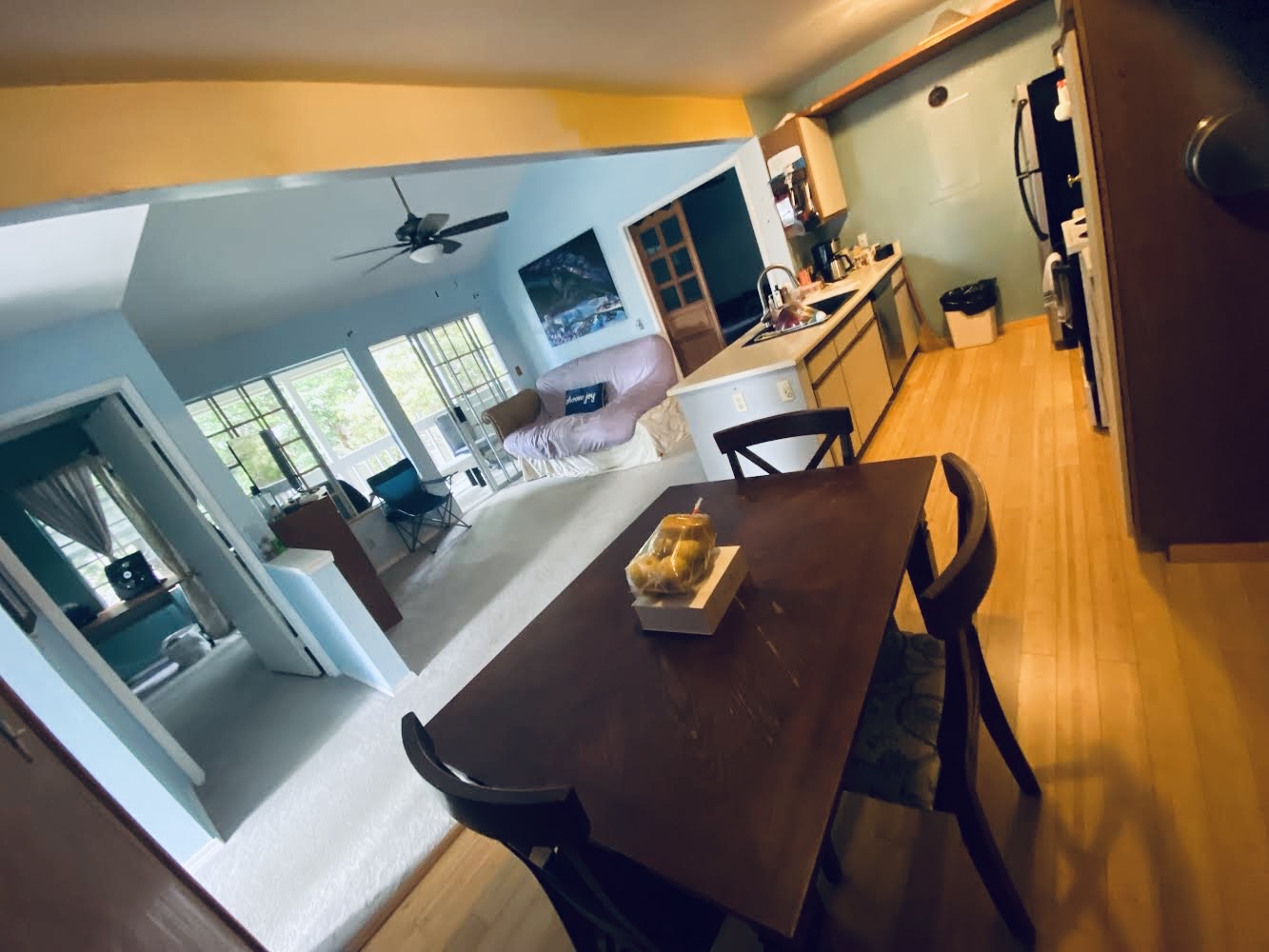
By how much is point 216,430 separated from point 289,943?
185 inches

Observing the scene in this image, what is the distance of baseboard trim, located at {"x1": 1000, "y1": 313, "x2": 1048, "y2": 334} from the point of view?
13.4 feet

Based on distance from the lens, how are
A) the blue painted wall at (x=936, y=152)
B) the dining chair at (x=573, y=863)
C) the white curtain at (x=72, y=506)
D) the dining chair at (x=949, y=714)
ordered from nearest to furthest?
1. the dining chair at (x=573, y=863)
2. the dining chair at (x=949, y=714)
3. the blue painted wall at (x=936, y=152)
4. the white curtain at (x=72, y=506)

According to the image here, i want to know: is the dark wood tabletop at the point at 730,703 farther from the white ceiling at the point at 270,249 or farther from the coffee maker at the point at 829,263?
the coffee maker at the point at 829,263

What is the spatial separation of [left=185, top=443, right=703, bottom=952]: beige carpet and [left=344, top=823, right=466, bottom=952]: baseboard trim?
5cm

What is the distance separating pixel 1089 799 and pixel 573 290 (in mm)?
5965

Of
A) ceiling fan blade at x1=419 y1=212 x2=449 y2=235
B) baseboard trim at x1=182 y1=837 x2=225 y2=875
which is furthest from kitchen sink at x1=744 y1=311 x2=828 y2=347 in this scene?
baseboard trim at x1=182 y1=837 x2=225 y2=875

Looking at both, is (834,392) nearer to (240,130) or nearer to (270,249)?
(240,130)

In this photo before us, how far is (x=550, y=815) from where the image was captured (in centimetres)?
62

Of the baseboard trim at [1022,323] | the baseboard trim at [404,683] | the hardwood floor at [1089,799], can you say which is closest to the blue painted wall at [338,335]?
the baseboard trim at [404,683]

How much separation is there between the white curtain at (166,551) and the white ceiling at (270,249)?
1514 millimetres

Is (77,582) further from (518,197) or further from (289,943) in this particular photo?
(518,197)

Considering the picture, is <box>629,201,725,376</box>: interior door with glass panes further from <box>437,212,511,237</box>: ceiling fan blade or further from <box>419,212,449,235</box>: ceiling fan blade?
<box>419,212,449,235</box>: ceiling fan blade

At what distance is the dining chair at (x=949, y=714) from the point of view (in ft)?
2.49

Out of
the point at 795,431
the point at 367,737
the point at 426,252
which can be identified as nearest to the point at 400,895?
the point at 367,737
